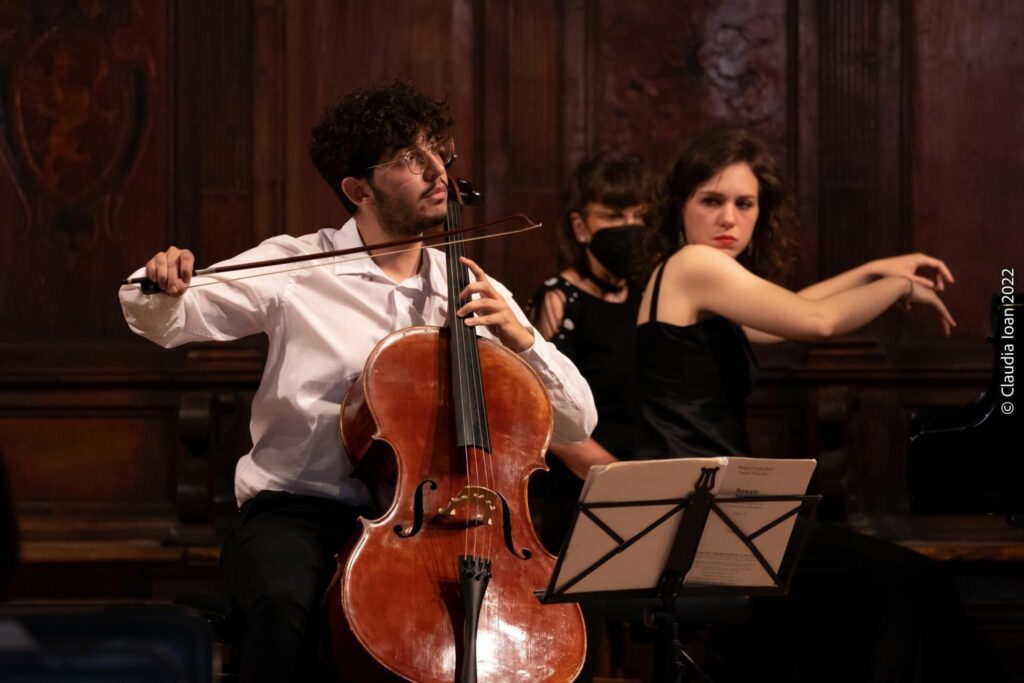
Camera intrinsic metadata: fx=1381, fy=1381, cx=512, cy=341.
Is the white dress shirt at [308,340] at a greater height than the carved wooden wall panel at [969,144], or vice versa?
the carved wooden wall panel at [969,144]

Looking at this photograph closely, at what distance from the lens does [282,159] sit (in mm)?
4363

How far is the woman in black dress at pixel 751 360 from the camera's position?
10.0 feet

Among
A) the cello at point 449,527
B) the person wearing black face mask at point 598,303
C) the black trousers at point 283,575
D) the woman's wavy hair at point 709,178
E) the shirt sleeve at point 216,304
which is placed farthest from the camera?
the person wearing black face mask at point 598,303

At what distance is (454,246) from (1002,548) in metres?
2.24

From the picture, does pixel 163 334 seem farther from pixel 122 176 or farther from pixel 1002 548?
pixel 1002 548

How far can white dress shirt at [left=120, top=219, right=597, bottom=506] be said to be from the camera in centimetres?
270

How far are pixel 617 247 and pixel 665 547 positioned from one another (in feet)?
4.79

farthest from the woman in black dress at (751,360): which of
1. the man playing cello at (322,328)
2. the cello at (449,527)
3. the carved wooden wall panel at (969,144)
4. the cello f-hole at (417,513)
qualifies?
the carved wooden wall panel at (969,144)

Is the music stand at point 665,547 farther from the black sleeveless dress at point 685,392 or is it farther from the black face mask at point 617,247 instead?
the black face mask at point 617,247

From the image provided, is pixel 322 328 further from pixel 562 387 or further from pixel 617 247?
pixel 617 247

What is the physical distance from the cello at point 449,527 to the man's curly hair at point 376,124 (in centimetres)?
33

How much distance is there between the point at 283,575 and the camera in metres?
2.45

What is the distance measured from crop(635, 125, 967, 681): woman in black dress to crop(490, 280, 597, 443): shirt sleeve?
27 cm

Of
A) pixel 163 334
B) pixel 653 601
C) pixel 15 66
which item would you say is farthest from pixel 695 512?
pixel 15 66
